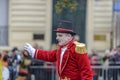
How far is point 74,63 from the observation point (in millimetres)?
8055

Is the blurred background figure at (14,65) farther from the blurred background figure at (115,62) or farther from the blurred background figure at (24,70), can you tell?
the blurred background figure at (115,62)

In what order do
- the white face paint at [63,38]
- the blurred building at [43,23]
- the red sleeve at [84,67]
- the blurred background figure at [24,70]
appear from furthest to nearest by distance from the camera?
the blurred building at [43,23], the blurred background figure at [24,70], the white face paint at [63,38], the red sleeve at [84,67]

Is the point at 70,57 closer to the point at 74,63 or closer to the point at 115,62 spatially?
the point at 74,63

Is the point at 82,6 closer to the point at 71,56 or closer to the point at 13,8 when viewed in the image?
the point at 13,8

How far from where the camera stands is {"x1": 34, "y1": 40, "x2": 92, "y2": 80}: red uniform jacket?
787 centimetres


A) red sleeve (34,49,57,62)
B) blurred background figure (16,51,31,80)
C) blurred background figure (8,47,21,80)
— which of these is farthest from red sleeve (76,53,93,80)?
blurred background figure (8,47,21,80)

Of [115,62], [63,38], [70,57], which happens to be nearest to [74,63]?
[70,57]

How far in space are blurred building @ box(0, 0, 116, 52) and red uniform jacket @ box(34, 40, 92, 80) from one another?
1791cm

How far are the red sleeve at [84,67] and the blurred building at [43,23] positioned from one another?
59.6ft

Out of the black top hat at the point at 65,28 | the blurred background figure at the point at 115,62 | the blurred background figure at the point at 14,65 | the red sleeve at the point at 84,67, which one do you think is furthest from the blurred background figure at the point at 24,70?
the red sleeve at the point at 84,67

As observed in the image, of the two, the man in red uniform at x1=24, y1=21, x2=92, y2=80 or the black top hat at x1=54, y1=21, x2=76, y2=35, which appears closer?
the man in red uniform at x1=24, y1=21, x2=92, y2=80

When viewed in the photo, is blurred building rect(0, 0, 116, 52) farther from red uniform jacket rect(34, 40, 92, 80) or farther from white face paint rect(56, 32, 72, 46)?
white face paint rect(56, 32, 72, 46)

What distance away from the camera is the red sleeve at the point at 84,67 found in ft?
25.7

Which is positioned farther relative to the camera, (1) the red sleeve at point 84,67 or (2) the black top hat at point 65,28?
(2) the black top hat at point 65,28
